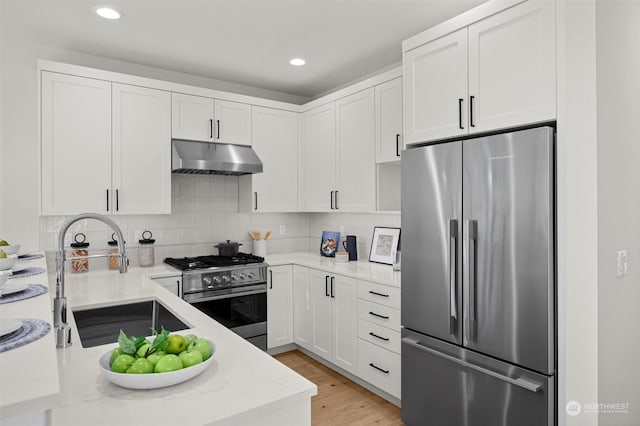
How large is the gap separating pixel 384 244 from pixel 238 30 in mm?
2069

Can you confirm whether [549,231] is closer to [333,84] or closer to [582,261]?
[582,261]

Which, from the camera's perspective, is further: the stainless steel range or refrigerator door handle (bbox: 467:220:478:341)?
the stainless steel range

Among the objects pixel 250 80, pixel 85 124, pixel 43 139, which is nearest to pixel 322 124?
pixel 250 80

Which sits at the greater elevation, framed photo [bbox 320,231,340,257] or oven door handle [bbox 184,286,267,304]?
framed photo [bbox 320,231,340,257]

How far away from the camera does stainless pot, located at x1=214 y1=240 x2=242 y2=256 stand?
150 inches

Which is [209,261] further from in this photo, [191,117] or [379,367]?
[379,367]

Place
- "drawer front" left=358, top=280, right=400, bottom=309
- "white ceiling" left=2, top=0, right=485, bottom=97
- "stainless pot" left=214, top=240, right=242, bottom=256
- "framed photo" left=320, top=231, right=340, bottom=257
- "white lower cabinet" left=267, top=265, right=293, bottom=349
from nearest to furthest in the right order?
1. "white ceiling" left=2, top=0, right=485, bottom=97
2. "drawer front" left=358, top=280, right=400, bottom=309
3. "white lower cabinet" left=267, top=265, right=293, bottom=349
4. "stainless pot" left=214, top=240, right=242, bottom=256
5. "framed photo" left=320, top=231, right=340, bottom=257

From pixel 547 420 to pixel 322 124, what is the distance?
2951 mm

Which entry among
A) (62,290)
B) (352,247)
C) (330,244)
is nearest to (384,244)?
(352,247)

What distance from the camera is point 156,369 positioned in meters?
1.13

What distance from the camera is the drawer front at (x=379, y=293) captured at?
2.69 m

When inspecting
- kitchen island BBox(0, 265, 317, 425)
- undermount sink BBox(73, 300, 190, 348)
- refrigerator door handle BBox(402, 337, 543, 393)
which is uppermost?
kitchen island BBox(0, 265, 317, 425)

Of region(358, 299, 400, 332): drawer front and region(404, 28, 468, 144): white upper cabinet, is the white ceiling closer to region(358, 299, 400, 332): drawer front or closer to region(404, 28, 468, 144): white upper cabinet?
region(404, 28, 468, 144): white upper cabinet

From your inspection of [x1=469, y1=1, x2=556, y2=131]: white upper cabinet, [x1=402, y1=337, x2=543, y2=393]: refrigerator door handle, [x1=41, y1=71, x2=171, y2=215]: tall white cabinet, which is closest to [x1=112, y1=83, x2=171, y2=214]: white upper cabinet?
[x1=41, y1=71, x2=171, y2=215]: tall white cabinet
